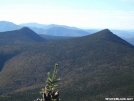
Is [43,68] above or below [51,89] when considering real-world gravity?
below

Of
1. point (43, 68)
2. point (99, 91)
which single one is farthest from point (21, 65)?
point (99, 91)

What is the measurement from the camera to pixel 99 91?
309ft

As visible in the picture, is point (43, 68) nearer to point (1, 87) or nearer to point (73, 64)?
point (73, 64)

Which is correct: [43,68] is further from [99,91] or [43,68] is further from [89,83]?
[99,91]

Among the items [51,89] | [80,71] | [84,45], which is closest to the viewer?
[51,89]

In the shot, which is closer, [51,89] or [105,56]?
[51,89]

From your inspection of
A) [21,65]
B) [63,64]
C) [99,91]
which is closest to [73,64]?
[63,64]

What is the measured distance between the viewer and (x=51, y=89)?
14.7 m

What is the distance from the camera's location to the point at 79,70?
481ft

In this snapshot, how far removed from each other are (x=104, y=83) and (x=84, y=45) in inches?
3562

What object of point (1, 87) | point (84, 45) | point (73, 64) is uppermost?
point (84, 45)

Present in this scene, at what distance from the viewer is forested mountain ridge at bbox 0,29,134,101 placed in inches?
3704

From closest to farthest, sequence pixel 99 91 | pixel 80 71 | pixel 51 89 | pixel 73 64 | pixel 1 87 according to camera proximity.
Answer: pixel 51 89 < pixel 99 91 < pixel 1 87 < pixel 80 71 < pixel 73 64

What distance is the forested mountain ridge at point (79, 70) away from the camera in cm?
9409
